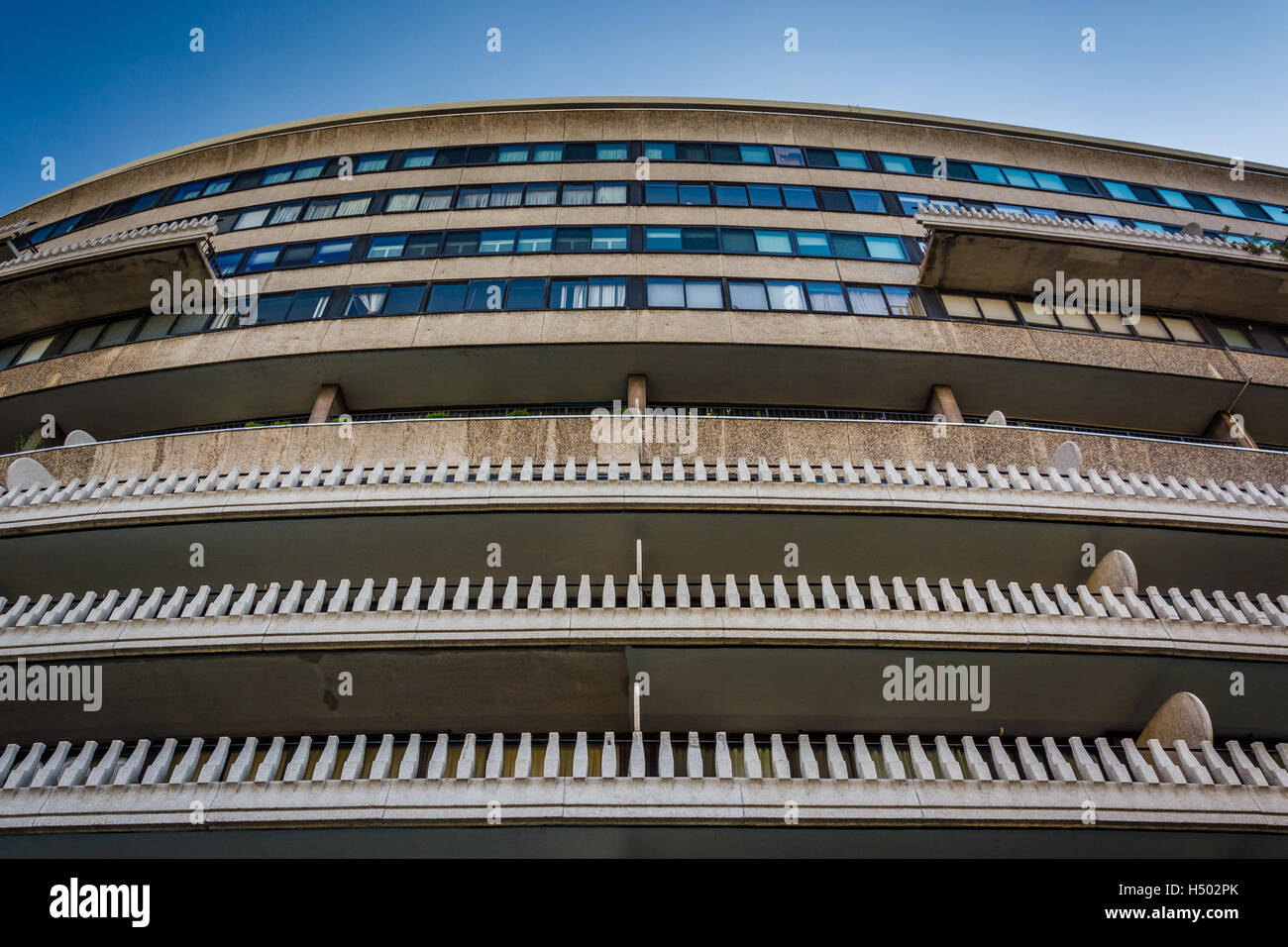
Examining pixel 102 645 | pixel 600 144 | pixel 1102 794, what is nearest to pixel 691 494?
pixel 1102 794

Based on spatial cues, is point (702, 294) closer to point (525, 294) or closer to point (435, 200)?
point (525, 294)

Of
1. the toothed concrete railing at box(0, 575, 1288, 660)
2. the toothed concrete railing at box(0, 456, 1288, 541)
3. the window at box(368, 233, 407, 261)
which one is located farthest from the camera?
the window at box(368, 233, 407, 261)

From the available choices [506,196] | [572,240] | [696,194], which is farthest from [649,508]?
[506,196]

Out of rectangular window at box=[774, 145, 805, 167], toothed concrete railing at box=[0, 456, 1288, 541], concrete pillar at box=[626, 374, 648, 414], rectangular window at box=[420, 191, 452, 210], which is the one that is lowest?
toothed concrete railing at box=[0, 456, 1288, 541]

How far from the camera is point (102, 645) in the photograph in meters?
10.7

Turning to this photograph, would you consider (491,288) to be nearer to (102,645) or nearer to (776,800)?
(102,645)

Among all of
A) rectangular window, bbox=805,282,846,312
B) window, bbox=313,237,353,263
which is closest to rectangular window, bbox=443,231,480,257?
window, bbox=313,237,353,263

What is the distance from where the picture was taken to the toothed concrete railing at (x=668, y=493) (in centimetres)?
1251

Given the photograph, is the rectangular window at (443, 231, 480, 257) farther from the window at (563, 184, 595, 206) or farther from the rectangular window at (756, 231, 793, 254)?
the rectangular window at (756, 231, 793, 254)

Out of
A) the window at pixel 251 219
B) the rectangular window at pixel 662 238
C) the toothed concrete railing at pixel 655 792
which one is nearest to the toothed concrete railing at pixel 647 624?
the toothed concrete railing at pixel 655 792

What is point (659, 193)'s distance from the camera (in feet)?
77.8

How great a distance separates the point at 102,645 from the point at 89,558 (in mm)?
3255

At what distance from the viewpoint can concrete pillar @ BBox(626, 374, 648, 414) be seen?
18078 millimetres

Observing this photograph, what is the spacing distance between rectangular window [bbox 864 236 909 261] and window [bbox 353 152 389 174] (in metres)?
15.9
